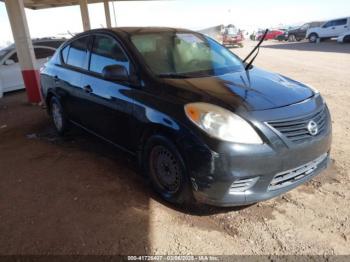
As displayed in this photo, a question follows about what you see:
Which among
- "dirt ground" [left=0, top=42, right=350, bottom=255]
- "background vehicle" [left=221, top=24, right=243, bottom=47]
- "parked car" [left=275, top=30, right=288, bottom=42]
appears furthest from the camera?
"parked car" [left=275, top=30, right=288, bottom=42]

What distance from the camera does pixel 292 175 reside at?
2.77m

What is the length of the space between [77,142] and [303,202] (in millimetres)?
3324

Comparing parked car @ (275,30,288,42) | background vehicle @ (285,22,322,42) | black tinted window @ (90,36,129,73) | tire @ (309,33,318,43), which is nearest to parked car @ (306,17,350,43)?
tire @ (309,33,318,43)

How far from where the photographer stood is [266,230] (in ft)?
9.01

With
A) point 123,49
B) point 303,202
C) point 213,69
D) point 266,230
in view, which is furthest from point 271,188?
point 123,49

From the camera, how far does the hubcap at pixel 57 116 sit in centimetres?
505

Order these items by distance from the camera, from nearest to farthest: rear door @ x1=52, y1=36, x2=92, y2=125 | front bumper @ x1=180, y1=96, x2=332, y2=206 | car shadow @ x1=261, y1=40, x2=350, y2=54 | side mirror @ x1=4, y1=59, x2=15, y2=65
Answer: front bumper @ x1=180, y1=96, x2=332, y2=206
rear door @ x1=52, y1=36, x2=92, y2=125
side mirror @ x1=4, y1=59, x2=15, y2=65
car shadow @ x1=261, y1=40, x2=350, y2=54

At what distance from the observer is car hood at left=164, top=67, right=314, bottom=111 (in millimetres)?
2705

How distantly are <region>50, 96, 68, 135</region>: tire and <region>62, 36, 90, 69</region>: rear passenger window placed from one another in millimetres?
756

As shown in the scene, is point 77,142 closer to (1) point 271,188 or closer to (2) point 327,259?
(1) point 271,188

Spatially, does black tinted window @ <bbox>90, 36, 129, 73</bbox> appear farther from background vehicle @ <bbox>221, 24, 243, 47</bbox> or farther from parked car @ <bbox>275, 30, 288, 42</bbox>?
parked car @ <bbox>275, 30, 288, 42</bbox>

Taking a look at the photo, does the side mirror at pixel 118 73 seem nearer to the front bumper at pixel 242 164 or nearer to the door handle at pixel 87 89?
the door handle at pixel 87 89

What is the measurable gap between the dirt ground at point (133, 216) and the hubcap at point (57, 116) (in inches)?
34.7

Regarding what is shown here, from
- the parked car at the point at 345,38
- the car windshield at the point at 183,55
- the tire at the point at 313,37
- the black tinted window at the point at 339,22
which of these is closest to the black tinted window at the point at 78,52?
the car windshield at the point at 183,55
